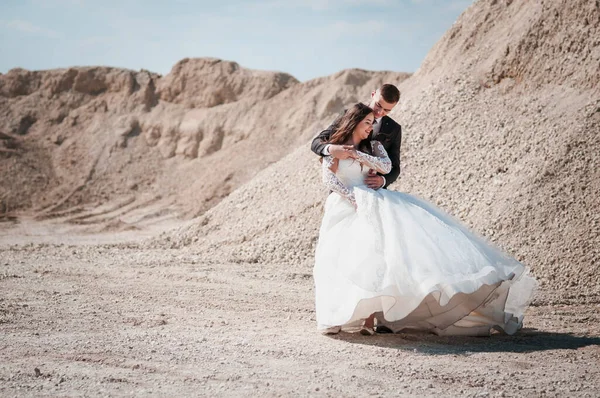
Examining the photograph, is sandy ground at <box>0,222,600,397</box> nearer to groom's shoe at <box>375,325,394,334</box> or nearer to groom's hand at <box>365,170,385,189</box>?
groom's shoe at <box>375,325,394,334</box>

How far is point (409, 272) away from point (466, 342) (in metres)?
0.97

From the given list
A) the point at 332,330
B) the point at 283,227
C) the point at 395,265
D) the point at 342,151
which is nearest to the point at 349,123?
the point at 342,151

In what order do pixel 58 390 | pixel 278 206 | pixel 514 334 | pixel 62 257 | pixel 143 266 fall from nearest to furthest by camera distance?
pixel 58 390
pixel 514 334
pixel 143 266
pixel 62 257
pixel 278 206

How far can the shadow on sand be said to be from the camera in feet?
19.0

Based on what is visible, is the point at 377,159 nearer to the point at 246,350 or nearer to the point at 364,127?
the point at 364,127

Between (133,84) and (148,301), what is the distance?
26.2 metres

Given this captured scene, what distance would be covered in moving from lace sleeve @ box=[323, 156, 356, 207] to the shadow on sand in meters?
1.17

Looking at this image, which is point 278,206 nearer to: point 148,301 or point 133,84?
point 148,301

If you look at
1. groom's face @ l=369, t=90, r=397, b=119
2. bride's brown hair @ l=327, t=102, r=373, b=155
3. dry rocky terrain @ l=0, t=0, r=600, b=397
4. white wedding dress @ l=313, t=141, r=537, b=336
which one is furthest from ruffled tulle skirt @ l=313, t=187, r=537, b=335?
groom's face @ l=369, t=90, r=397, b=119

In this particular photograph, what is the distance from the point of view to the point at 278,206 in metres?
14.2

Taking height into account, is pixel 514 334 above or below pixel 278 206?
below

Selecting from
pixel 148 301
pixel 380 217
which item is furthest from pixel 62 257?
pixel 380 217

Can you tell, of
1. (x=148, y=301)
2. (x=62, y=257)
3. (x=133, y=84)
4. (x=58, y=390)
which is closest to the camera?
(x=58, y=390)

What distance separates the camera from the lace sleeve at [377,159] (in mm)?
6125
